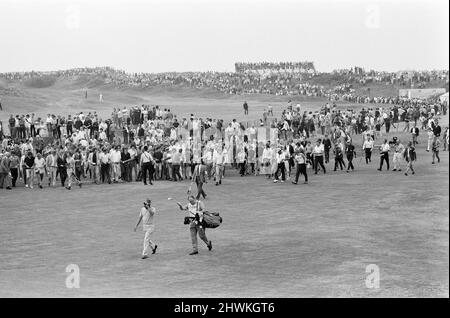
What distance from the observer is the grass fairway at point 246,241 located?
47.2ft

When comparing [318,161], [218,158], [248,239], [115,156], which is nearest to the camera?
[248,239]

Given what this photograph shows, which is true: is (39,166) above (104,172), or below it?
above

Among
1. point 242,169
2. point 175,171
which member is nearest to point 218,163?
point 175,171

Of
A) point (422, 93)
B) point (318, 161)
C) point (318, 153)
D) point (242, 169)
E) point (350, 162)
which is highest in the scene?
point (422, 93)

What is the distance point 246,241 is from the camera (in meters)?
18.2

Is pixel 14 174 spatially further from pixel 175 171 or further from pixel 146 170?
pixel 175 171

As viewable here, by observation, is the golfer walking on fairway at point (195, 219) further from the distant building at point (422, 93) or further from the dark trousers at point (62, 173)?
the distant building at point (422, 93)

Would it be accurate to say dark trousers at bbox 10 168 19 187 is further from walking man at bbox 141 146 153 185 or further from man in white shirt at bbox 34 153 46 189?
walking man at bbox 141 146 153 185

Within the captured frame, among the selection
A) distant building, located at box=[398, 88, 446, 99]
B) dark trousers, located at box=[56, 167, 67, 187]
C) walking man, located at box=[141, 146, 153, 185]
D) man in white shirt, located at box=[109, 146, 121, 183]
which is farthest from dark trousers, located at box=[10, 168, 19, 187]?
distant building, located at box=[398, 88, 446, 99]

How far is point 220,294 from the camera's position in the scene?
45.1 ft

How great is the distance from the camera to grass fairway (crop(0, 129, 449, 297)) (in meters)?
14.4

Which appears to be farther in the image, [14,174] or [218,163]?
[14,174]

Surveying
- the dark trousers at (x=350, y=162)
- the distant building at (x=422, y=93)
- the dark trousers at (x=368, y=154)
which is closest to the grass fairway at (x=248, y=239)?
the dark trousers at (x=350, y=162)
